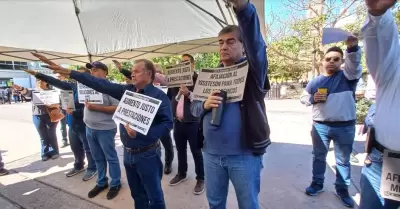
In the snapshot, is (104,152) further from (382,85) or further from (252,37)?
(382,85)

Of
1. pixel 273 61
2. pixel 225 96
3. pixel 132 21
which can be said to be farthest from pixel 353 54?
pixel 273 61

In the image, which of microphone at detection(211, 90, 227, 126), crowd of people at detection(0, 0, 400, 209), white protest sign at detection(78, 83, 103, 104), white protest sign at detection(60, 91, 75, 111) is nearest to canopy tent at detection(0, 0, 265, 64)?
crowd of people at detection(0, 0, 400, 209)

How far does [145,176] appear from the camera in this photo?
7.57ft

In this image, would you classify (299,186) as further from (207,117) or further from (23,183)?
(23,183)

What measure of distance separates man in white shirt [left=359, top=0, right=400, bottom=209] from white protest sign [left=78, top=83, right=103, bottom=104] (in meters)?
3.04

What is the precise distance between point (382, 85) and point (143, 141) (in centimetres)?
194

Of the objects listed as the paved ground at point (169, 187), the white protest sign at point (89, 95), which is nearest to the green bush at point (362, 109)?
the paved ground at point (169, 187)

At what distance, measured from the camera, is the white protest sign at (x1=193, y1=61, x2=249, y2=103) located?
170 centimetres

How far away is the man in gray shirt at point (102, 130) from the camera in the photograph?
128 inches

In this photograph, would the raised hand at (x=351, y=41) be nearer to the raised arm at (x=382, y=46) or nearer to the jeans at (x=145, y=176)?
the raised arm at (x=382, y=46)

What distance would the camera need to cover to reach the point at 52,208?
315 centimetres

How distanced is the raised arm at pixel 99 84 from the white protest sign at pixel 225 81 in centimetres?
94

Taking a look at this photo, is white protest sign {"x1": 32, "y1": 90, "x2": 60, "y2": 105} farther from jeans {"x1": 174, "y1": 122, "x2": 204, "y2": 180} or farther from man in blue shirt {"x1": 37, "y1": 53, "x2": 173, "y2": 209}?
jeans {"x1": 174, "y1": 122, "x2": 204, "y2": 180}

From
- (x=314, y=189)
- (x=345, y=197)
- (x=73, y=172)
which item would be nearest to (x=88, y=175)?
(x=73, y=172)
